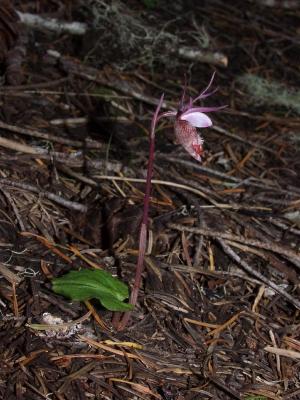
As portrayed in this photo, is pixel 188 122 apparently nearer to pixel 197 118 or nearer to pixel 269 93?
pixel 197 118

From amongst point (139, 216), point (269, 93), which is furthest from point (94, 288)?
point (269, 93)

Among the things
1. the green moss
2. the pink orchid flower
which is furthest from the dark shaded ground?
the pink orchid flower

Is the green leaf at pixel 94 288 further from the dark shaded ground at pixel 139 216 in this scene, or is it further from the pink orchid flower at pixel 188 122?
the pink orchid flower at pixel 188 122

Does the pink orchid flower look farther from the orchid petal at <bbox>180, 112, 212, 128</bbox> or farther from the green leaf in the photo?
the green leaf

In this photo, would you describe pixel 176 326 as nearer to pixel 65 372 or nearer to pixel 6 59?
pixel 65 372

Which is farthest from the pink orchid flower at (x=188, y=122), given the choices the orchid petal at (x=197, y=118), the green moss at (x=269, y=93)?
the green moss at (x=269, y=93)
